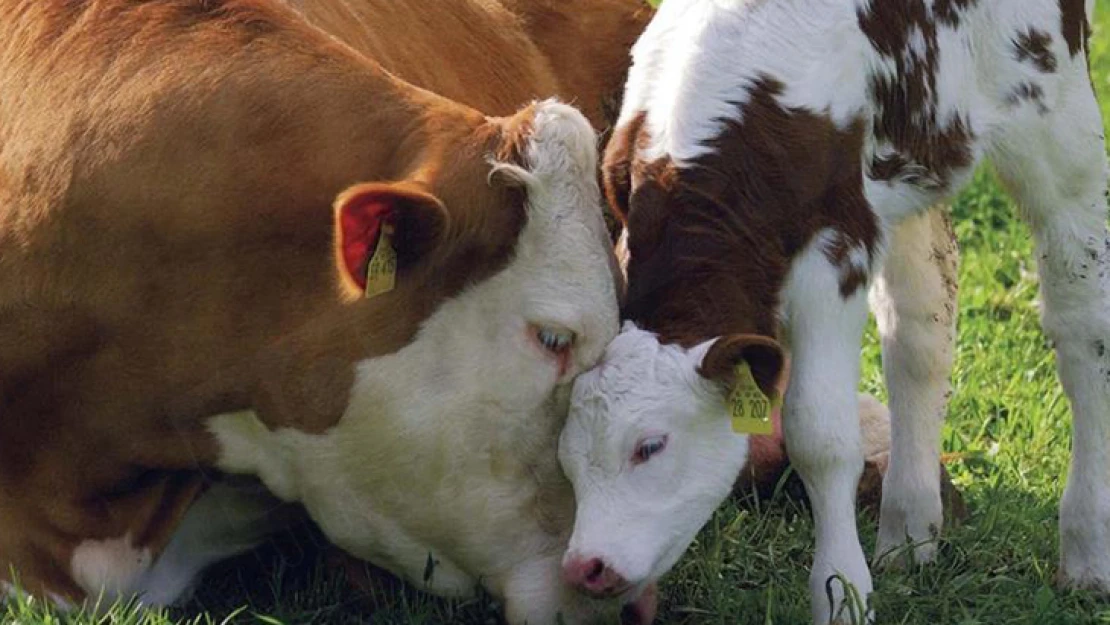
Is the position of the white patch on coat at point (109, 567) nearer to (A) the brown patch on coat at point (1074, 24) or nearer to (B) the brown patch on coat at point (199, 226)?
(B) the brown patch on coat at point (199, 226)

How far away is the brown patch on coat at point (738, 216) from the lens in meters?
5.00

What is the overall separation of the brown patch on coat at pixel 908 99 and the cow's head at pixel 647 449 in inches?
33.0

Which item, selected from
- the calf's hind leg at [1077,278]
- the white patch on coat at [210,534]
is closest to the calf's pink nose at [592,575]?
the white patch on coat at [210,534]

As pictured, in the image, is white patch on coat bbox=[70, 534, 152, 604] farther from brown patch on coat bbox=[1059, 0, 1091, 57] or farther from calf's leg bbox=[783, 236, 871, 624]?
brown patch on coat bbox=[1059, 0, 1091, 57]

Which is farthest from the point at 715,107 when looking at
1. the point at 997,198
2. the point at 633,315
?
the point at 997,198

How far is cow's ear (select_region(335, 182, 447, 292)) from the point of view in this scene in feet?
15.5

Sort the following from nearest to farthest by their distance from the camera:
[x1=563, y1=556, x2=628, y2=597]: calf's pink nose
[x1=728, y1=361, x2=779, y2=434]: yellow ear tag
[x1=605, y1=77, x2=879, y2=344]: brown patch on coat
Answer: [x1=563, y1=556, x2=628, y2=597]: calf's pink nose < [x1=728, y1=361, x2=779, y2=434]: yellow ear tag < [x1=605, y1=77, x2=879, y2=344]: brown patch on coat

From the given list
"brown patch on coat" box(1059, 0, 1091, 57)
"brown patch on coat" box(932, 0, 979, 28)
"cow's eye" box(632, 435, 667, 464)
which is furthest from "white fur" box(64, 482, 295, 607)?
"brown patch on coat" box(1059, 0, 1091, 57)

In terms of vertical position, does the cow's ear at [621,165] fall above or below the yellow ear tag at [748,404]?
above

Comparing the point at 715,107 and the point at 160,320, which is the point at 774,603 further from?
the point at 160,320

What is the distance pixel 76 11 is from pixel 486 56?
164 centimetres

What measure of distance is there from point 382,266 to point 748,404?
2.84 feet

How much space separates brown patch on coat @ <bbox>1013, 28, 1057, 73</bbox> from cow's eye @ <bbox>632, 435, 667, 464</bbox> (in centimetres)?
155

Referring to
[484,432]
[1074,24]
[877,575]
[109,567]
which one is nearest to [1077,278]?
[1074,24]
